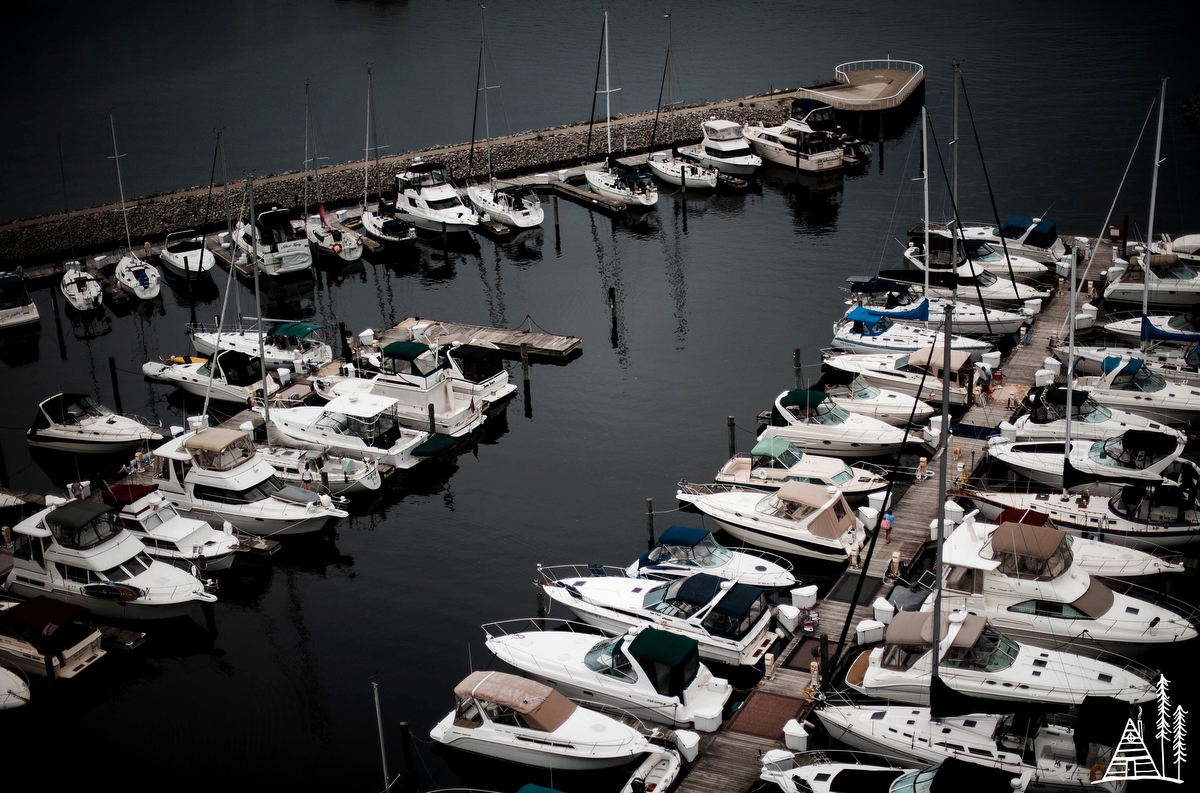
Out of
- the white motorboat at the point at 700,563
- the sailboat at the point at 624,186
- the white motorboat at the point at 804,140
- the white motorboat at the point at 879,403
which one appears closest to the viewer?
the white motorboat at the point at 700,563

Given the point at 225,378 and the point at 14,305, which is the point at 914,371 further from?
the point at 14,305

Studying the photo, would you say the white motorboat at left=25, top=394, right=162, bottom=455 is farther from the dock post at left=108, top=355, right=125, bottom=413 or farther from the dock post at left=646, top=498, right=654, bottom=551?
the dock post at left=646, top=498, right=654, bottom=551

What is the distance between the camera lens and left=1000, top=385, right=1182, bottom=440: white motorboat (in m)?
34.2

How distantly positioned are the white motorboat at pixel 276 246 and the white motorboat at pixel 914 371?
99.3 feet

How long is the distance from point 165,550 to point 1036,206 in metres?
51.6

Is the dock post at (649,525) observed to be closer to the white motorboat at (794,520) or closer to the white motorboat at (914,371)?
the white motorboat at (794,520)

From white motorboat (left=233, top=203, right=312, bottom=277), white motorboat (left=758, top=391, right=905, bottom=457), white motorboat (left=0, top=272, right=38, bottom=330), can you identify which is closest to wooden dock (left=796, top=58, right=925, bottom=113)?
white motorboat (left=233, top=203, right=312, bottom=277)

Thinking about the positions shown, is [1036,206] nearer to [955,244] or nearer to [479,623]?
[955,244]

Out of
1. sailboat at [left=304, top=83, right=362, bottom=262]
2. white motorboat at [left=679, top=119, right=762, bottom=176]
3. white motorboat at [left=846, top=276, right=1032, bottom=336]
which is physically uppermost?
white motorboat at [left=679, top=119, right=762, bottom=176]

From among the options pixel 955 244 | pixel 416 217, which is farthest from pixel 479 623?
pixel 416 217

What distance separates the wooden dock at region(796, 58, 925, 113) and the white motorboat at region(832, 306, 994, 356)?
4106 centimetres

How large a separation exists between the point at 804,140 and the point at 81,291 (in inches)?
1783

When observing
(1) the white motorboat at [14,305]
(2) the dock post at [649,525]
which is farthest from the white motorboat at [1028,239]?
(1) the white motorboat at [14,305]

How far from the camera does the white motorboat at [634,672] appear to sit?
77.9 ft
